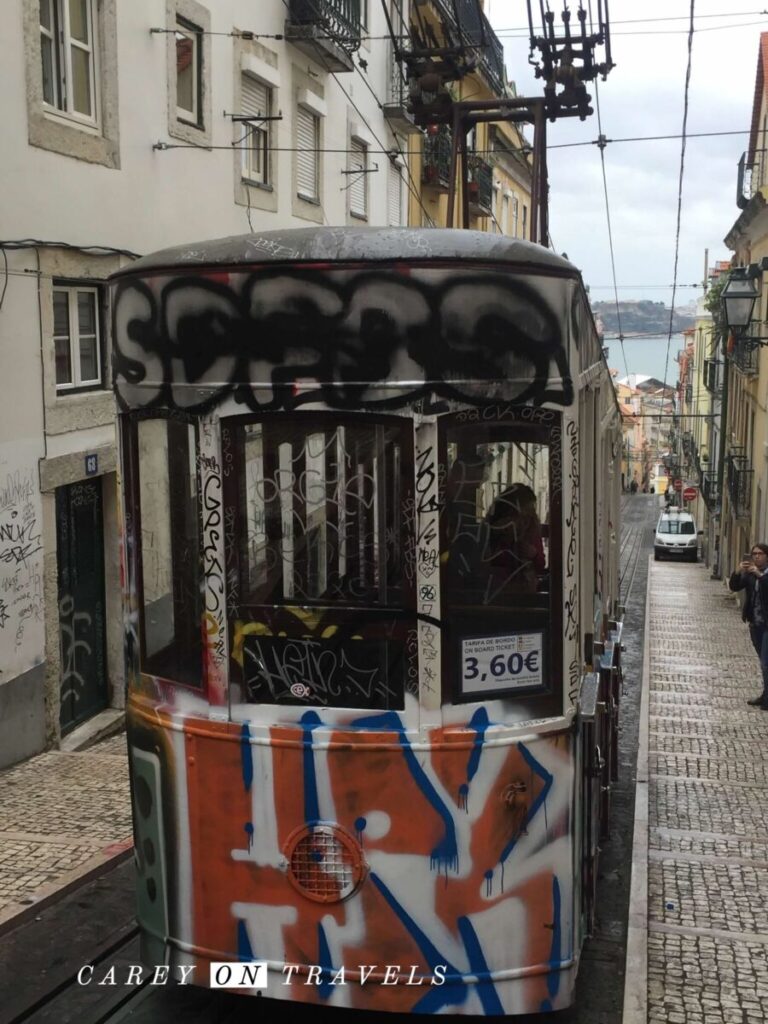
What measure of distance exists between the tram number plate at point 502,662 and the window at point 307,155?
12364mm

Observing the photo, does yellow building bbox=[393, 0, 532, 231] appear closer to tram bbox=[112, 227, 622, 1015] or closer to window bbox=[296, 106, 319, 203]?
window bbox=[296, 106, 319, 203]

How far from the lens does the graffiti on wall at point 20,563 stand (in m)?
8.96

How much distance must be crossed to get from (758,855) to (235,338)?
4922 mm

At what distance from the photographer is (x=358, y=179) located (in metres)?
18.8

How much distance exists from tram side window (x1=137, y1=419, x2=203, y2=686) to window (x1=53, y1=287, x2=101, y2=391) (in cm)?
536

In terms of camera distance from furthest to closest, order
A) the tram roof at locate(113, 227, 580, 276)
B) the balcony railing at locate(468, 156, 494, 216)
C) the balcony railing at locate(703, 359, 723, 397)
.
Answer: the balcony railing at locate(703, 359, 723, 397), the balcony railing at locate(468, 156, 494, 216), the tram roof at locate(113, 227, 580, 276)

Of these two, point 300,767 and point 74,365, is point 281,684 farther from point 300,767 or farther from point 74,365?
point 74,365

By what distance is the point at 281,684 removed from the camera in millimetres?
4527

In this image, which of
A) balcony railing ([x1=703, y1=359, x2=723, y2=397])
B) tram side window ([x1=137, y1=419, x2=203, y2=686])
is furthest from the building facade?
balcony railing ([x1=703, y1=359, x2=723, y2=397])

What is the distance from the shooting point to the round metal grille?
4.46 meters

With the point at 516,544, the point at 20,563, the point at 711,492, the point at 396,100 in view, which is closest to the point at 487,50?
the point at 396,100

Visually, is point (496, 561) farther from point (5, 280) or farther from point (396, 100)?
point (396, 100)

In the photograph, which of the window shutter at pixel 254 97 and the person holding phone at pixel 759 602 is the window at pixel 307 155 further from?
the person holding phone at pixel 759 602

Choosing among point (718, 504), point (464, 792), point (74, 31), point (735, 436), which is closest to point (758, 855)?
point (464, 792)
